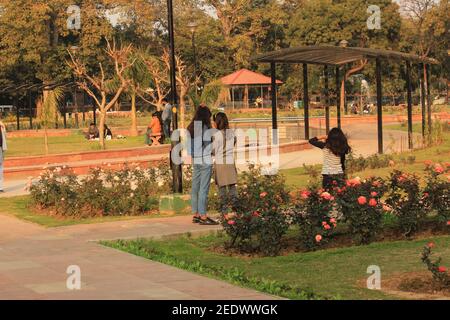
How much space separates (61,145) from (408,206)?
21786 mm

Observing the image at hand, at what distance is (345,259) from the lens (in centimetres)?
915

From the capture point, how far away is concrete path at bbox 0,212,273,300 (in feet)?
24.2

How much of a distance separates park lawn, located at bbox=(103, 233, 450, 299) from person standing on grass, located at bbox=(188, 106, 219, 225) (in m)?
1.20

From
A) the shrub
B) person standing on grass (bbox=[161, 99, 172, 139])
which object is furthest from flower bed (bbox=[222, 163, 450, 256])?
person standing on grass (bbox=[161, 99, 172, 139])

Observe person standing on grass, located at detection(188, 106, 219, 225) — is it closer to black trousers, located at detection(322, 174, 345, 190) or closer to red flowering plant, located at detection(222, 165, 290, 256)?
black trousers, located at detection(322, 174, 345, 190)

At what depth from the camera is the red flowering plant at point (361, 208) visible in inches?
385

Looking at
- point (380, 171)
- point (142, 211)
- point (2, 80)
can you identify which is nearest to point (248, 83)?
point (2, 80)

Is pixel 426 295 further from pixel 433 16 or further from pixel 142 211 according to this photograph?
pixel 433 16

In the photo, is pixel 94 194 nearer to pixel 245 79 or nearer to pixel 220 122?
pixel 220 122

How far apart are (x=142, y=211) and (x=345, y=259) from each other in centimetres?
513

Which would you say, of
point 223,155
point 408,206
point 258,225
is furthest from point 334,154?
point 258,225

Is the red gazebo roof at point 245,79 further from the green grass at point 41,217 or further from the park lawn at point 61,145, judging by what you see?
the green grass at point 41,217

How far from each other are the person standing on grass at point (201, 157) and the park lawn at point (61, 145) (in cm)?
1456
